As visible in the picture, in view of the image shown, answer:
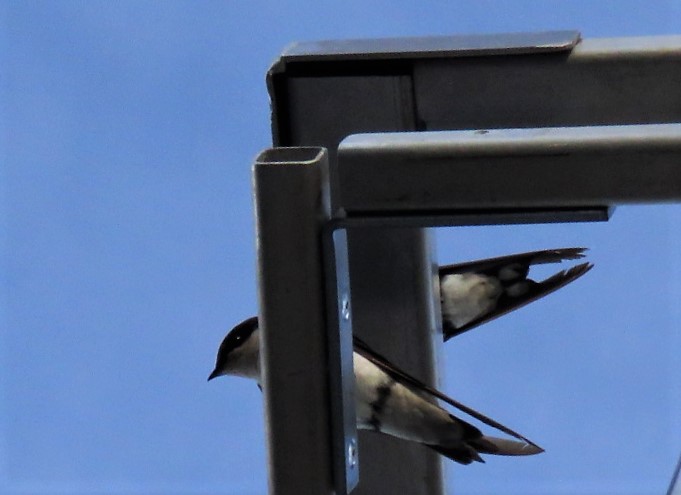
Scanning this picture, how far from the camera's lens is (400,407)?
290 centimetres

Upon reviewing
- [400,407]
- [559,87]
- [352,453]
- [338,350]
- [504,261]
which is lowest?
[400,407]

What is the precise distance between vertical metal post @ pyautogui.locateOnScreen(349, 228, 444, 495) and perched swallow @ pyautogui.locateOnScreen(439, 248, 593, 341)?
1.39 meters

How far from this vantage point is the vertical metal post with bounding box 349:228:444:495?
5.43 ft

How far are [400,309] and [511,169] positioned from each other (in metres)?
0.61

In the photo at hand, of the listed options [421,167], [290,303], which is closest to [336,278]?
[290,303]

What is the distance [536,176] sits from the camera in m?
1.09

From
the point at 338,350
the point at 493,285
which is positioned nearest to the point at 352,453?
the point at 338,350

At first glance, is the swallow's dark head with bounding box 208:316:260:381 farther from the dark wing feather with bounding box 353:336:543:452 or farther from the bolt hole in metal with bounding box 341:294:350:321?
the bolt hole in metal with bounding box 341:294:350:321

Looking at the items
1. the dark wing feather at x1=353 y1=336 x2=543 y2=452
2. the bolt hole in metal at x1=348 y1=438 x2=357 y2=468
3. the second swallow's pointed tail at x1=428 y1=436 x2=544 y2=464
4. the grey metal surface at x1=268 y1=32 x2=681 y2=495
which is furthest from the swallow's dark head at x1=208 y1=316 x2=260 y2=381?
the bolt hole in metal at x1=348 y1=438 x2=357 y2=468

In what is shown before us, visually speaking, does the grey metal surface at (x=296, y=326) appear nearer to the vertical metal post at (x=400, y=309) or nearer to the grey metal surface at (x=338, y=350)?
the grey metal surface at (x=338, y=350)

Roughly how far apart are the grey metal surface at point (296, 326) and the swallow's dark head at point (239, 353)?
3.51 meters

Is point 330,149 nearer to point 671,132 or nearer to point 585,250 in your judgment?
point 671,132

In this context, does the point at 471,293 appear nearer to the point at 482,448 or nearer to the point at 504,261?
the point at 504,261

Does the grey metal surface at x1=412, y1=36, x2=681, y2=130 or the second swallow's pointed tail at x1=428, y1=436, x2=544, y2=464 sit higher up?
the grey metal surface at x1=412, y1=36, x2=681, y2=130
